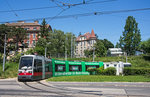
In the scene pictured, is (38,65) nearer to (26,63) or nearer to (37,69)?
(37,69)

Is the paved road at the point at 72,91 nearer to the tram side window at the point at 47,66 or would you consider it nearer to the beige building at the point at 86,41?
the tram side window at the point at 47,66

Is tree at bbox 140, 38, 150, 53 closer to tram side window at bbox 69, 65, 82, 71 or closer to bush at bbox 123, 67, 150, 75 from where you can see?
bush at bbox 123, 67, 150, 75

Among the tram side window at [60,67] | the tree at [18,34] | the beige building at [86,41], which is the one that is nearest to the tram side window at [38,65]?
the tram side window at [60,67]

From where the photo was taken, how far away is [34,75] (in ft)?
67.7

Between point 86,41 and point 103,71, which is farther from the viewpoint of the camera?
point 86,41

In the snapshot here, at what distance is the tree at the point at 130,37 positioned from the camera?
66.9m

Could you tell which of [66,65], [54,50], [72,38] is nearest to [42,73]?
[66,65]

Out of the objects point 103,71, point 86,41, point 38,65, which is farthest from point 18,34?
point 86,41

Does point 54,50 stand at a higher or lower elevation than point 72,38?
lower

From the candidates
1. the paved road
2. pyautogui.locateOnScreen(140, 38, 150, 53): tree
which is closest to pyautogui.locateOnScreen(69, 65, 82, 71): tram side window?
the paved road

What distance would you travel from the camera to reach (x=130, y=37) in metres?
67.0

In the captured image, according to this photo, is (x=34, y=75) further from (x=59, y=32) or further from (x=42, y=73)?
(x=59, y=32)

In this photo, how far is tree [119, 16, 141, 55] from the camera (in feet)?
220

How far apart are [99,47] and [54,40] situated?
924 inches
